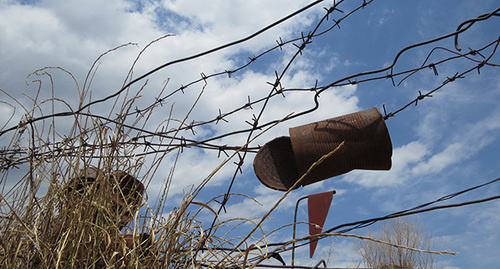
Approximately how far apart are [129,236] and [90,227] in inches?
6.5

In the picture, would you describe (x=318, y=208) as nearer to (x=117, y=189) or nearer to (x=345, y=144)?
(x=345, y=144)

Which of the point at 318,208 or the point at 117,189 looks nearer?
the point at 117,189

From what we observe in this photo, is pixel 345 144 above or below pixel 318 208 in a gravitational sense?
above

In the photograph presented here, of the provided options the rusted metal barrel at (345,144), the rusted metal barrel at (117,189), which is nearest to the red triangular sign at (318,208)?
the rusted metal barrel at (345,144)

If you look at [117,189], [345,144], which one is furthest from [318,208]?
[117,189]

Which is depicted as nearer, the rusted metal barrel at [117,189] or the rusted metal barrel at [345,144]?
the rusted metal barrel at [117,189]

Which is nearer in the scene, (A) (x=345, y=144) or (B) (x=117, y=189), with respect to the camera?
(B) (x=117, y=189)

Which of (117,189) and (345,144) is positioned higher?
(345,144)

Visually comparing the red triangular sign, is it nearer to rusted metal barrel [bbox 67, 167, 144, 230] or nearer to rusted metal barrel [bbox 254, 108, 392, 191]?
rusted metal barrel [bbox 254, 108, 392, 191]

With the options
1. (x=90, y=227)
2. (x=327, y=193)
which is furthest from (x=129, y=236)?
(x=327, y=193)

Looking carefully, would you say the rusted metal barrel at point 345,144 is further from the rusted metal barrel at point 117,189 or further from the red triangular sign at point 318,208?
the rusted metal barrel at point 117,189

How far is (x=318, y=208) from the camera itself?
1916mm

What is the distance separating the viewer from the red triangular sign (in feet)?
6.22

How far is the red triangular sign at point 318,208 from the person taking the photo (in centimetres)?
190
